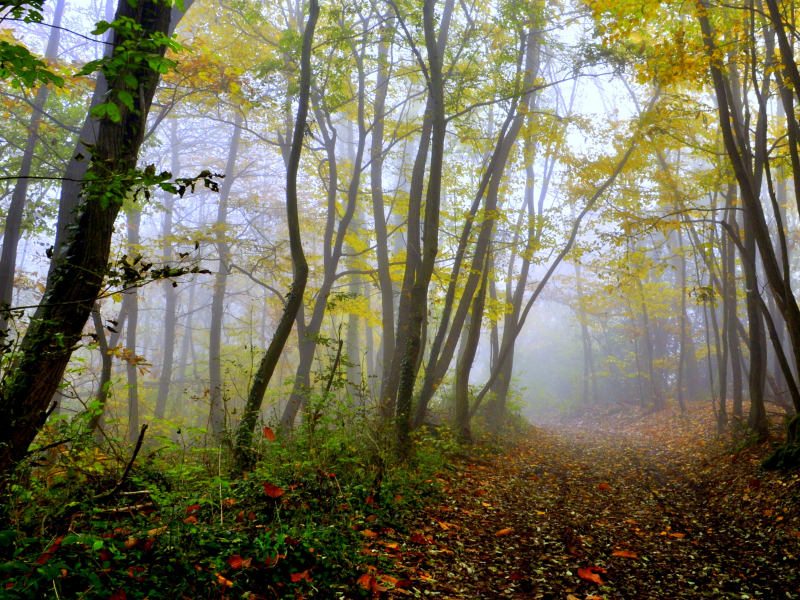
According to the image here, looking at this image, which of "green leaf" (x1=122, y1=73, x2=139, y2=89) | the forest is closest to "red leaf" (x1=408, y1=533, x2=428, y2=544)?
the forest

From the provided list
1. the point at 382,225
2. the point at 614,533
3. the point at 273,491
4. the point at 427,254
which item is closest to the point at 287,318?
the point at 273,491

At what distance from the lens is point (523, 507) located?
5645 mm

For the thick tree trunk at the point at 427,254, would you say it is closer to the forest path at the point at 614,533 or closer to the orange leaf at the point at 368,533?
the forest path at the point at 614,533

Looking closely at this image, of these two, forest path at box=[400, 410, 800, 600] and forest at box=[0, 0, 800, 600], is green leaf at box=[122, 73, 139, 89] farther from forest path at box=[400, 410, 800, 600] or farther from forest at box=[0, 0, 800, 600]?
forest path at box=[400, 410, 800, 600]

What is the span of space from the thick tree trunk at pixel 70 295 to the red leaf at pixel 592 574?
376cm

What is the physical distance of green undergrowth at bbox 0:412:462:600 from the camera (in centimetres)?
230

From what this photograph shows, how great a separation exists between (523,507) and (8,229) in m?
8.93

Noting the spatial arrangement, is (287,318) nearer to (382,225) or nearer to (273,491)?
(273,491)


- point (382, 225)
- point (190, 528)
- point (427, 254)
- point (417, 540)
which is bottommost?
point (417, 540)

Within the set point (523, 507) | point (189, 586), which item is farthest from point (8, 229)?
point (523, 507)

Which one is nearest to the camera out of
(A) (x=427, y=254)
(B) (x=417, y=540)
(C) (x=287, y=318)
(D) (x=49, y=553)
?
(D) (x=49, y=553)

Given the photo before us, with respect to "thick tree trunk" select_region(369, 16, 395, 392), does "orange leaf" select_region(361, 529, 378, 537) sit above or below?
below

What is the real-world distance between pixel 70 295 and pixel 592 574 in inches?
162

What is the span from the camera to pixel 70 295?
3.29 metres
